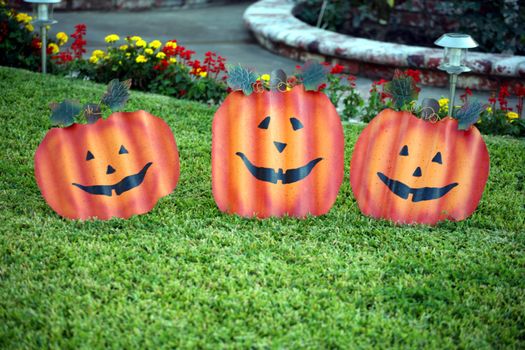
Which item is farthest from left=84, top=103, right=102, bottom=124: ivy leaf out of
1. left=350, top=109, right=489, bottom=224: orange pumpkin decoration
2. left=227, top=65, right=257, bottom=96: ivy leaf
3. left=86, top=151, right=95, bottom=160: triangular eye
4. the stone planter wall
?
the stone planter wall

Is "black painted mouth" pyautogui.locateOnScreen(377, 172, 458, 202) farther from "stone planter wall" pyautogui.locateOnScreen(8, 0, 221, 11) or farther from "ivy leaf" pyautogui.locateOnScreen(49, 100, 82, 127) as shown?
"stone planter wall" pyautogui.locateOnScreen(8, 0, 221, 11)

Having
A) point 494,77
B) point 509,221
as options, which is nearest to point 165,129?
point 509,221

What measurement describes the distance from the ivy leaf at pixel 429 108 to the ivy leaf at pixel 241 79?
0.92 meters

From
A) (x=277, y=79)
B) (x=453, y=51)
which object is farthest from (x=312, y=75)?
(x=453, y=51)

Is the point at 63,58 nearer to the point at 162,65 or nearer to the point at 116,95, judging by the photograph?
the point at 162,65

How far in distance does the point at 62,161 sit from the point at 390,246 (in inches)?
69.1

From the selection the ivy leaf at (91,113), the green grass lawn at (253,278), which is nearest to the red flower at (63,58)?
the green grass lawn at (253,278)

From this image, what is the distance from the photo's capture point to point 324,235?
3938 millimetres

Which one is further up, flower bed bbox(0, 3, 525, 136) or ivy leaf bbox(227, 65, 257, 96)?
ivy leaf bbox(227, 65, 257, 96)

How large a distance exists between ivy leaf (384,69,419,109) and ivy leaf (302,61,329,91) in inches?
13.9

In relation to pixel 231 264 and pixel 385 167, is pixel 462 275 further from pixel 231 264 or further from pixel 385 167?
pixel 231 264

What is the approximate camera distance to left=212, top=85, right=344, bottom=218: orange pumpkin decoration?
401 centimetres

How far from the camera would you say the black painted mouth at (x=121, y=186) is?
398cm

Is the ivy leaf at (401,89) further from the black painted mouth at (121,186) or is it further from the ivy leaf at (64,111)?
the ivy leaf at (64,111)
